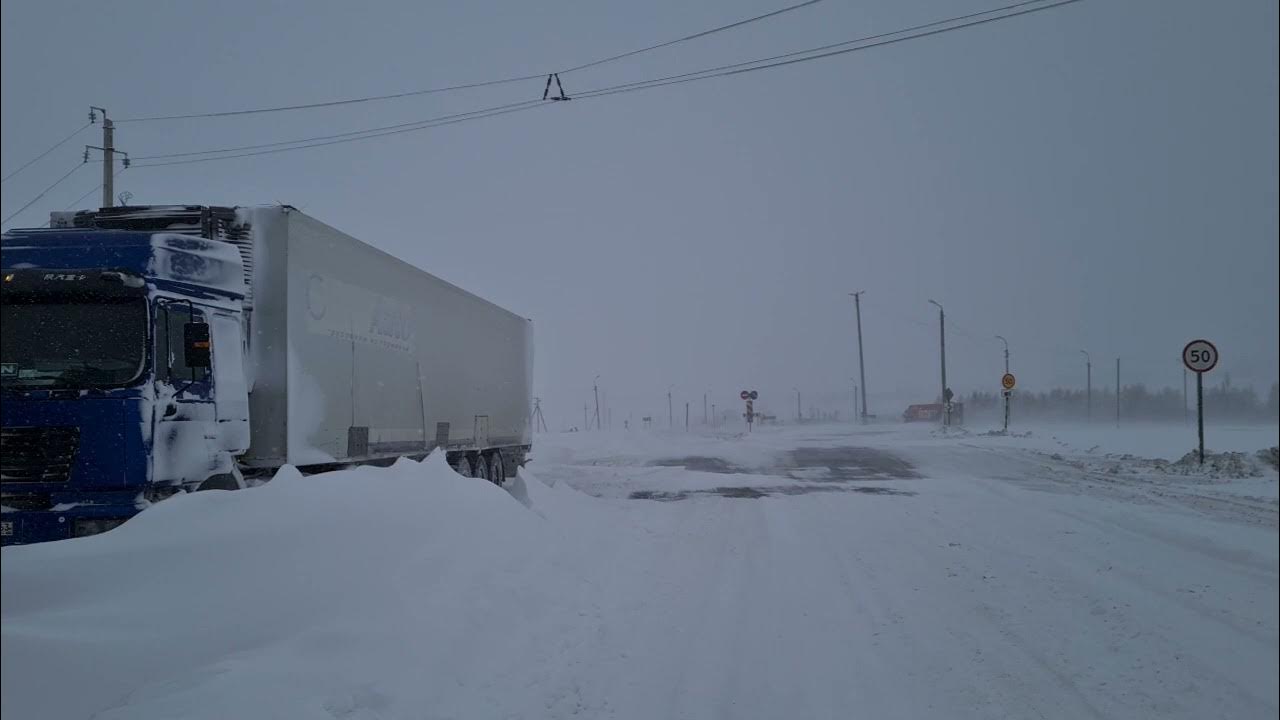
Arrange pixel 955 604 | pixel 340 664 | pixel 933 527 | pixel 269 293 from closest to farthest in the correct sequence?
pixel 340 664
pixel 955 604
pixel 269 293
pixel 933 527

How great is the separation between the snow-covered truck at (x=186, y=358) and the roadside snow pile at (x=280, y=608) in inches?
68.1

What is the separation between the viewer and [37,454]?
22.3ft

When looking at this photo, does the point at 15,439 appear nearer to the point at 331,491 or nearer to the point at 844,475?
the point at 331,491

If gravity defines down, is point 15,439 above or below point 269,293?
below

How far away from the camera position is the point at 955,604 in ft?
21.2

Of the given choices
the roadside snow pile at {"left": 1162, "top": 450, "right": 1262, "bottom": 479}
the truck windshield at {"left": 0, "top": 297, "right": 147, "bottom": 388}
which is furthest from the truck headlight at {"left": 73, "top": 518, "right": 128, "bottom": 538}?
the roadside snow pile at {"left": 1162, "top": 450, "right": 1262, "bottom": 479}

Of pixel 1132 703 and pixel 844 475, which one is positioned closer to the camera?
pixel 1132 703

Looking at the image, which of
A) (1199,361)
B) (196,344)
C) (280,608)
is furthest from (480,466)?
(1199,361)

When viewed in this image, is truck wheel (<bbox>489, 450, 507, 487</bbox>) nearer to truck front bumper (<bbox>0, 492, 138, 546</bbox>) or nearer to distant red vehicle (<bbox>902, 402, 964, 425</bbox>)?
truck front bumper (<bbox>0, 492, 138, 546</bbox>)

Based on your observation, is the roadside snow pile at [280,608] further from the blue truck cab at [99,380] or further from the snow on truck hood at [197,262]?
the snow on truck hood at [197,262]

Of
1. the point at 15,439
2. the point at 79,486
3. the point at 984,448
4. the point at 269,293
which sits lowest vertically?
the point at 984,448

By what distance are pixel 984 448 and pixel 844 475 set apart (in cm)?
951

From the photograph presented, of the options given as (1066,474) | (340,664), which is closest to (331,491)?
(340,664)

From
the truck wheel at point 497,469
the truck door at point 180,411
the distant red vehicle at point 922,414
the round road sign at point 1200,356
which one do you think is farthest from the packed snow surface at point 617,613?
the distant red vehicle at point 922,414
